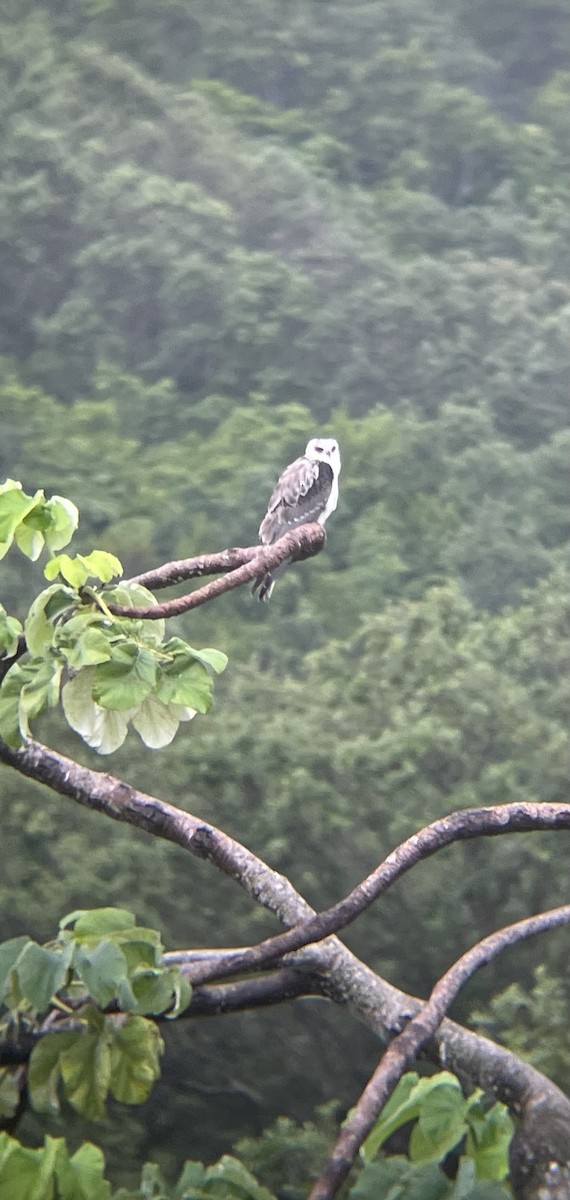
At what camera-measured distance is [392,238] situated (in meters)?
27.8

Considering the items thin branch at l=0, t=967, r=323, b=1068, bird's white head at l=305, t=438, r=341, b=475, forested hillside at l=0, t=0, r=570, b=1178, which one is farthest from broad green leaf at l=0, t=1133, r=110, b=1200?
forested hillside at l=0, t=0, r=570, b=1178

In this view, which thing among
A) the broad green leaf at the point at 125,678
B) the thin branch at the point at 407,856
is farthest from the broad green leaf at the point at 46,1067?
the broad green leaf at the point at 125,678

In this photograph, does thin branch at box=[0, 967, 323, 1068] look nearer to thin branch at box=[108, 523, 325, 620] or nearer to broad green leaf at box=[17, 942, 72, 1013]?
broad green leaf at box=[17, 942, 72, 1013]

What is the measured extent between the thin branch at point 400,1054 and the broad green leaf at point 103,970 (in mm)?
364

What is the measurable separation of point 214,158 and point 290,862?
19295mm

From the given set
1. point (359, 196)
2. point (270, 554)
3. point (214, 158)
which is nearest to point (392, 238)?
point (359, 196)

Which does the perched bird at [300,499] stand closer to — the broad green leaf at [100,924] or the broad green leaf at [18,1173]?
the broad green leaf at [100,924]

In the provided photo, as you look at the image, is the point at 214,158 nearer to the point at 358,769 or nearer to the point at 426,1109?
the point at 358,769

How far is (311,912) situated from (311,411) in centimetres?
2187

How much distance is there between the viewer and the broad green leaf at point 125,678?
206 centimetres

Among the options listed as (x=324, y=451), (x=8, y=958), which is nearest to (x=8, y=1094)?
(x=8, y=958)

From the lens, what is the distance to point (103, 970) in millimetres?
2035

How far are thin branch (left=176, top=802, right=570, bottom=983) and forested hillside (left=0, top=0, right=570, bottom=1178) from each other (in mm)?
7023

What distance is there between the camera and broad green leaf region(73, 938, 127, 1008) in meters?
2.03
